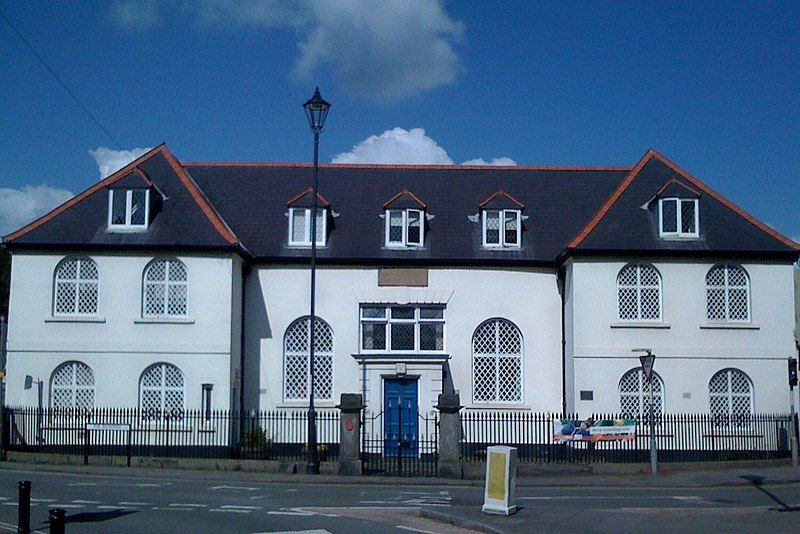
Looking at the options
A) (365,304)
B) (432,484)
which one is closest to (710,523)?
(432,484)

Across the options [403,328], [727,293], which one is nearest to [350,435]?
[403,328]

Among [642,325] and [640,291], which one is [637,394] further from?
[640,291]

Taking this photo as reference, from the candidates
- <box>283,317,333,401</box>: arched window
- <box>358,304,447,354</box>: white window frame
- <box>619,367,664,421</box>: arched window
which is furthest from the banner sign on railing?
<box>283,317,333,401</box>: arched window

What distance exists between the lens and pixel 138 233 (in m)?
29.8

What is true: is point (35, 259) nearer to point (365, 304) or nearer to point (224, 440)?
point (224, 440)

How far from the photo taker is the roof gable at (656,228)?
29.6 m

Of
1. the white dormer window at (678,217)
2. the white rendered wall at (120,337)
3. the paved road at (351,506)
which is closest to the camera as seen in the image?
the paved road at (351,506)

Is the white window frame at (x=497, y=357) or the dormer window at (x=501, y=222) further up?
the dormer window at (x=501, y=222)

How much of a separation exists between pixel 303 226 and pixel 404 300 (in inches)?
168

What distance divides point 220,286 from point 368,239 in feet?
18.3

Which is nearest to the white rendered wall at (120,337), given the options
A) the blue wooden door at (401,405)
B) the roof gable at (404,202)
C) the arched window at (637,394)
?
the blue wooden door at (401,405)

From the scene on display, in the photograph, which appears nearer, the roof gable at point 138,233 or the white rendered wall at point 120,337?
the white rendered wall at point 120,337

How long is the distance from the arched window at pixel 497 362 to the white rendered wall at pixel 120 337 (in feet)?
26.5

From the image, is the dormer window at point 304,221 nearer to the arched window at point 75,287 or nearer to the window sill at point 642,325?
the arched window at point 75,287
